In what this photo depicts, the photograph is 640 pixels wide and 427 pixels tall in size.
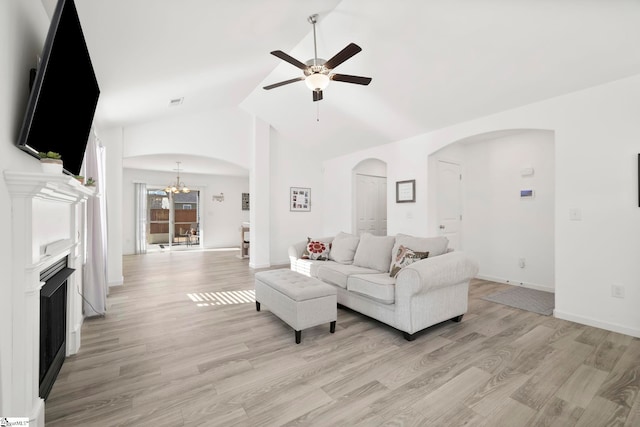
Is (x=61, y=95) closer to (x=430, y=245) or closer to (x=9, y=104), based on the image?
(x=9, y=104)

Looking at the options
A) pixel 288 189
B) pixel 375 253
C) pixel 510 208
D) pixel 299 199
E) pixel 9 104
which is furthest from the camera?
pixel 299 199

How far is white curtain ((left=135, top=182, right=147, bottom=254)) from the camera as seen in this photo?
8.73m

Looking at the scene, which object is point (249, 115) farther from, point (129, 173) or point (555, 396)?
point (555, 396)

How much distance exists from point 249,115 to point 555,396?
6375 mm

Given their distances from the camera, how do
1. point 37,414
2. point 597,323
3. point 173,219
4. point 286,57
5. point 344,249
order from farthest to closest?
1. point 173,219
2. point 344,249
3. point 597,323
4. point 286,57
5. point 37,414

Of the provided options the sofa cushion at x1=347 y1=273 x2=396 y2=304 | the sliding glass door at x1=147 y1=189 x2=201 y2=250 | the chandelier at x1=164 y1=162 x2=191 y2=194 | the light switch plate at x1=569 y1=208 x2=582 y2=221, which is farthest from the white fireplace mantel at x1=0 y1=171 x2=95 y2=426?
the sliding glass door at x1=147 y1=189 x2=201 y2=250

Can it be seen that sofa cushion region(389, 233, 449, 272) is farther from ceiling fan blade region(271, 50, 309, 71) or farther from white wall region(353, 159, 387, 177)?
white wall region(353, 159, 387, 177)

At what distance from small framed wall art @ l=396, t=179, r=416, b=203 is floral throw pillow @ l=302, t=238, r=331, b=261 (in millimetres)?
1653

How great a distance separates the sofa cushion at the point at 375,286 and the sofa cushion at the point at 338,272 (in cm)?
14

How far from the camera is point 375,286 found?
2.91 meters

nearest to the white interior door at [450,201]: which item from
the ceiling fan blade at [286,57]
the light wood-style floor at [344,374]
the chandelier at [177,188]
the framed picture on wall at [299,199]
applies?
the light wood-style floor at [344,374]

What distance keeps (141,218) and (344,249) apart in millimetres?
7383

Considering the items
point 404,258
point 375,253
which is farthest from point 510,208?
point 404,258

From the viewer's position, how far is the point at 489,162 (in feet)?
16.9
